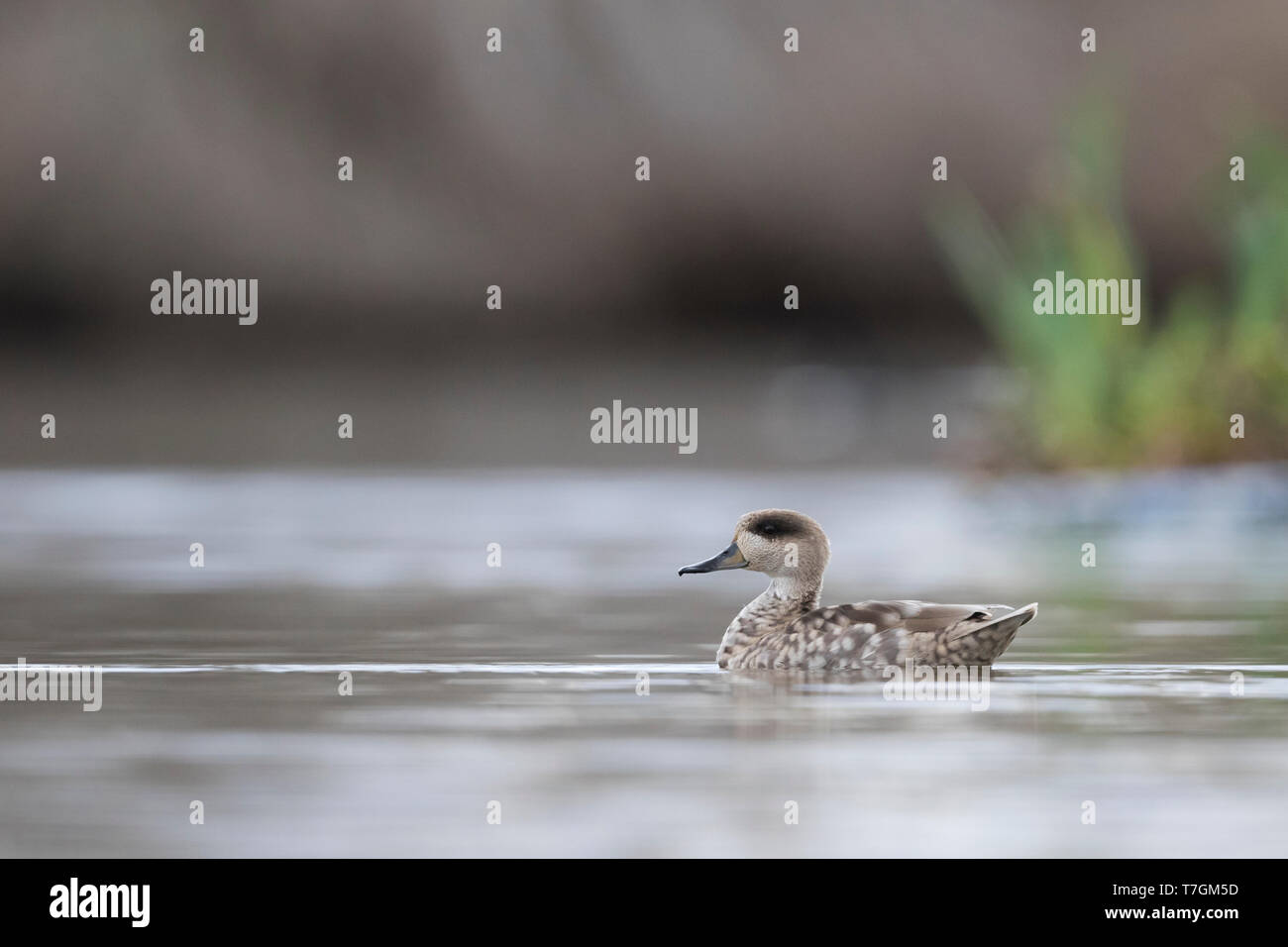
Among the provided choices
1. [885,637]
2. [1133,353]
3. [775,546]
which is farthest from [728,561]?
[1133,353]

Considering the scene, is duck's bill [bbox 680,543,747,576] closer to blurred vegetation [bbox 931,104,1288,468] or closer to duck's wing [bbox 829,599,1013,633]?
duck's wing [bbox 829,599,1013,633]

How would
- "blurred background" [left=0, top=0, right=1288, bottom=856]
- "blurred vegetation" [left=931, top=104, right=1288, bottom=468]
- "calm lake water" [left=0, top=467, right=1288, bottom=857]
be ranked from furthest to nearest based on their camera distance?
1. "blurred vegetation" [left=931, top=104, right=1288, bottom=468]
2. "blurred background" [left=0, top=0, right=1288, bottom=856]
3. "calm lake water" [left=0, top=467, right=1288, bottom=857]

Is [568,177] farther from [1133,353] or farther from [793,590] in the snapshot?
[793,590]

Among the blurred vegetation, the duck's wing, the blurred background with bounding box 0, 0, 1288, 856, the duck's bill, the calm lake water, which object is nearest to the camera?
the calm lake water

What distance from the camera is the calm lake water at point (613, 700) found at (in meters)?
5.17

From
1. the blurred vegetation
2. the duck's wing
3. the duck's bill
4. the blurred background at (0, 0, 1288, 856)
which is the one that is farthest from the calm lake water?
the blurred vegetation

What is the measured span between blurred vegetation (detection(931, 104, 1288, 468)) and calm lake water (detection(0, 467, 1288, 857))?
522 mm

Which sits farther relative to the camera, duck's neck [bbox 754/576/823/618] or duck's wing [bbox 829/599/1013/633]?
duck's neck [bbox 754/576/823/618]

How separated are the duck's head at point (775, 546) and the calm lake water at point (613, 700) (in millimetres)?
332

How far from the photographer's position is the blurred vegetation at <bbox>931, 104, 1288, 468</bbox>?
43.9ft

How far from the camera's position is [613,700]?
22.3 feet

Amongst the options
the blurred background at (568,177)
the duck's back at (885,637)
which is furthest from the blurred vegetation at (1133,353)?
the blurred background at (568,177)

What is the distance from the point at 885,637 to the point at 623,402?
19708mm
